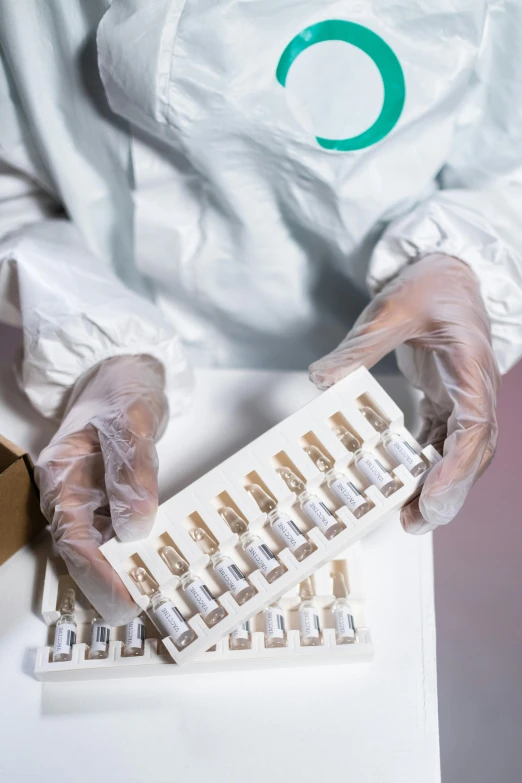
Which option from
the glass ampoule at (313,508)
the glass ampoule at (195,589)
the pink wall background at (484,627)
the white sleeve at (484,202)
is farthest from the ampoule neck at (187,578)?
the pink wall background at (484,627)

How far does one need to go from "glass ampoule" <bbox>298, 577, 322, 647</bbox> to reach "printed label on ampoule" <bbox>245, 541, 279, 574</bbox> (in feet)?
0.20

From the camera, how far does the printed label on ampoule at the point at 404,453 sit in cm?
56

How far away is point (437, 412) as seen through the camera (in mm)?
672

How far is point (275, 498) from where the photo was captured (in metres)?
0.56

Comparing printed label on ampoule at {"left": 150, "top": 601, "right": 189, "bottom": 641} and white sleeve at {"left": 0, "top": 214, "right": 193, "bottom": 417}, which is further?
white sleeve at {"left": 0, "top": 214, "right": 193, "bottom": 417}

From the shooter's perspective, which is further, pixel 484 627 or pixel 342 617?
pixel 484 627

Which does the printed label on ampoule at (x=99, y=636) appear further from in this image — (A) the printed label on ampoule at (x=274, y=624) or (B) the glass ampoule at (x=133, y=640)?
(A) the printed label on ampoule at (x=274, y=624)

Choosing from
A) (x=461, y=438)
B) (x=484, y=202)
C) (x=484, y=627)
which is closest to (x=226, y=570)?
(x=461, y=438)

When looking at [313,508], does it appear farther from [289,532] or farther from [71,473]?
[71,473]

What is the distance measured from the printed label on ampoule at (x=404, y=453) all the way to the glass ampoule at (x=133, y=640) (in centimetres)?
25

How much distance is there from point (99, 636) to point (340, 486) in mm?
224

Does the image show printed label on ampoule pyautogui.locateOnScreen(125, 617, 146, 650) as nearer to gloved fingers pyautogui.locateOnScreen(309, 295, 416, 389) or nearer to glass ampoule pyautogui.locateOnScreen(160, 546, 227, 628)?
glass ampoule pyautogui.locateOnScreen(160, 546, 227, 628)

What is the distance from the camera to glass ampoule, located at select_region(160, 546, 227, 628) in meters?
0.53

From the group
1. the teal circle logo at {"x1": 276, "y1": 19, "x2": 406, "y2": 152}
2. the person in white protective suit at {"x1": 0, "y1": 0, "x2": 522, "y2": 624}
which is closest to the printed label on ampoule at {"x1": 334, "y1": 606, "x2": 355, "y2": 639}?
the person in white protective suit at {"x1": 0, "y1": 0, "x2": 522, "y2": 624}
